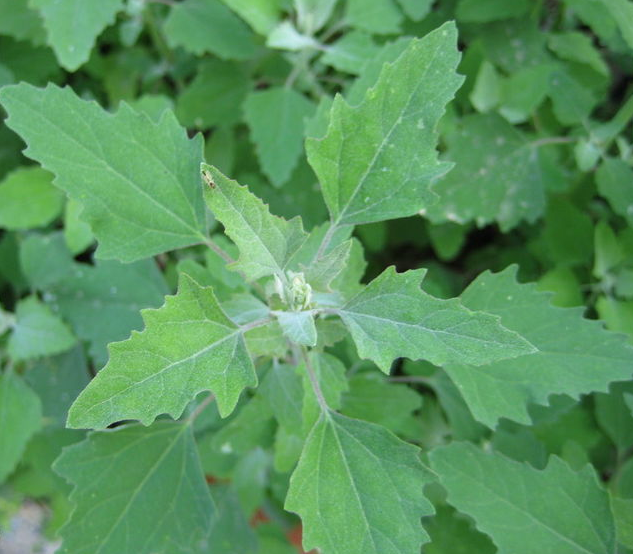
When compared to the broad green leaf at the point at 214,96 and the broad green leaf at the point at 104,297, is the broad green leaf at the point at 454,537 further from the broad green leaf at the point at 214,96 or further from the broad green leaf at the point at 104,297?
the broad green leaf at the point at 214,96

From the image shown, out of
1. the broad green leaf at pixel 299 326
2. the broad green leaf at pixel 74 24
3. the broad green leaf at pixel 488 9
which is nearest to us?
the broad green leaf at pixel 299 326

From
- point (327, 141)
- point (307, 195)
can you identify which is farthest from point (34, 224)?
point (327, 141)

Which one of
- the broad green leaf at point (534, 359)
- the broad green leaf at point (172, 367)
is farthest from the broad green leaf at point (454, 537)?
the broad green leaf at point (172, 367)

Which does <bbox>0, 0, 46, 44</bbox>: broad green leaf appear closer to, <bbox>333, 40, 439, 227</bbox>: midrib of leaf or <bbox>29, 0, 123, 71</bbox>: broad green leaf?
<bbox>29, 0, 123, 71</bbox>: broad green leaf

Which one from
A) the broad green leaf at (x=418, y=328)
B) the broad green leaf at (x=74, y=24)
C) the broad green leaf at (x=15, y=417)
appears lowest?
the broad green leaf at (x=15, y=417)

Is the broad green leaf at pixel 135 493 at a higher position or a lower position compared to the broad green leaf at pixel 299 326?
lower

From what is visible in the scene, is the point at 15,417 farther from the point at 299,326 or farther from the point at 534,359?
the point at 534,359

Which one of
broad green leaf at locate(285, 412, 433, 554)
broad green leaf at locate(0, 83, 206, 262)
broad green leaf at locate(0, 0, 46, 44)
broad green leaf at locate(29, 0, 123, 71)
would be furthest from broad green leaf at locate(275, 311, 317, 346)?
broad green leaf at locate(0, 0, 46, 44)

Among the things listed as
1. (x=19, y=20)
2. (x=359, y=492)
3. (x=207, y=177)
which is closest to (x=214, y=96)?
(x=19, y=20)
